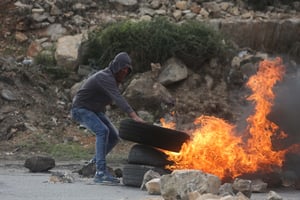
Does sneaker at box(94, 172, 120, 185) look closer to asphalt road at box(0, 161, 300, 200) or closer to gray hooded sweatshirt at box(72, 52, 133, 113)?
asphalt road at box(0, 161, 300, 200)

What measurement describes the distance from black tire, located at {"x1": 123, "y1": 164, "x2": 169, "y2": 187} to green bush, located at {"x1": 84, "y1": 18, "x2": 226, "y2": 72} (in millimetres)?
9402

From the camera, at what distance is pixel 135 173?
10328mm

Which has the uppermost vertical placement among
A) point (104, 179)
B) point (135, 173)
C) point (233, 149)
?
point (233, 149)

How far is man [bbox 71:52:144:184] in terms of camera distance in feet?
34.2

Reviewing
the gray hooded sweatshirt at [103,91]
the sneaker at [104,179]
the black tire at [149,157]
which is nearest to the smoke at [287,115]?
the black tire at [149,157]

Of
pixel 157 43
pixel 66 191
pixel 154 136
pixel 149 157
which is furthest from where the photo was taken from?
pixel 157 43

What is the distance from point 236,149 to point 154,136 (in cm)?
130

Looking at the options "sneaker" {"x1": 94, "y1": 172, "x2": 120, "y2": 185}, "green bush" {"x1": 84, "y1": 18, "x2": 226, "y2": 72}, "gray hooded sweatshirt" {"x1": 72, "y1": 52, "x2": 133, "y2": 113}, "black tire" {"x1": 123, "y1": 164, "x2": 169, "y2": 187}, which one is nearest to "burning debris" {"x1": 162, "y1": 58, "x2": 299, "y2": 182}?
"black tire" {"x1": 123, "y1": 164, "x2": 169, "y2": 187}

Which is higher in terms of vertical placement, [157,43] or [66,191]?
[157,43]

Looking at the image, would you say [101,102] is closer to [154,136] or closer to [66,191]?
[154,136]

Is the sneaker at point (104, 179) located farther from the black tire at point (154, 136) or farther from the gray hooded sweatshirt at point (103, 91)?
the gray hooded sweatshirt at point (103, 91)

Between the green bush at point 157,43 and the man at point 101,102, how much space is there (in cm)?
884

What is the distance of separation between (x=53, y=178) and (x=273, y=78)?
3943 mm

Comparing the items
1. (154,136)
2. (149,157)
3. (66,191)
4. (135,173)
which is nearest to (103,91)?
(154,136)
